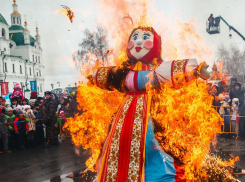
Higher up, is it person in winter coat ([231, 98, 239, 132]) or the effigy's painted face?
the effigy's painted face

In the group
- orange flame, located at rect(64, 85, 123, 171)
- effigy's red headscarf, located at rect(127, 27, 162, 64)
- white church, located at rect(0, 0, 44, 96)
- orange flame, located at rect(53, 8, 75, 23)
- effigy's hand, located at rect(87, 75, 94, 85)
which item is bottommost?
orange flame, located at rect(64, 85, 123, 171)

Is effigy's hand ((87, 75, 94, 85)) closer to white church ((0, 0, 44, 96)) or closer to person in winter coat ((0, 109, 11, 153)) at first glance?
person in winter coat ((0, 109, 11, 153))

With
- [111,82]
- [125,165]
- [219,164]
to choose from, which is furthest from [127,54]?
[219,164]

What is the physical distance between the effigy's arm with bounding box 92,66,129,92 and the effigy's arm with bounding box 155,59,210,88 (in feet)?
2.07

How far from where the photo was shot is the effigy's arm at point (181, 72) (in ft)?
12.5

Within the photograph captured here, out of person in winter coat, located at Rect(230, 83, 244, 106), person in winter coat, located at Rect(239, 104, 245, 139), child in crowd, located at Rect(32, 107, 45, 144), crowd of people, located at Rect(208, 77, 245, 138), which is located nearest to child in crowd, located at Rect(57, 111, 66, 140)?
child in crowd, located at Rect(32, 107, 45, 144)

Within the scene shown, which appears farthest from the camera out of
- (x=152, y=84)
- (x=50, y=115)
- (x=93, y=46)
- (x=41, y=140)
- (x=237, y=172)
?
(x=41, y=140)

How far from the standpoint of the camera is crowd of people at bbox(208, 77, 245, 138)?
31.5 feet

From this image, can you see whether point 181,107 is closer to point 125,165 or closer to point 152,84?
point 152,84

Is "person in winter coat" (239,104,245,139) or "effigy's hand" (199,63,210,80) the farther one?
"person in winter coat" (239,104,245,139)

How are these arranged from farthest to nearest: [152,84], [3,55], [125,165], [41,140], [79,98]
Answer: [3,55] < [41,140] < [79,98] < [152,84] < [125,165]

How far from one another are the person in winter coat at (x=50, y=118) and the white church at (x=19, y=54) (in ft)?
142

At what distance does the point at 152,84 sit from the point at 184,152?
41.6 inches

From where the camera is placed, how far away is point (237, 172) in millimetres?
5223
